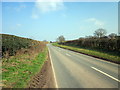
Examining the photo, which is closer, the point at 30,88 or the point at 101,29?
the point at 30,88

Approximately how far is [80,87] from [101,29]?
52370 mm

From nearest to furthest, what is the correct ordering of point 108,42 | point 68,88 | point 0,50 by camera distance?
point 68,88
point 0,50
point 108,42

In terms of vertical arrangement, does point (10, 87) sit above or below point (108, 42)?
below

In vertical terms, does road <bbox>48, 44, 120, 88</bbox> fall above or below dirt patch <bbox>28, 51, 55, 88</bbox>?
above

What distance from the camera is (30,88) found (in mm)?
4488

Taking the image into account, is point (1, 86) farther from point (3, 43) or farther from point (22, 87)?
point (3, 43)

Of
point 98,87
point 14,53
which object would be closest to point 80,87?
point 98,87

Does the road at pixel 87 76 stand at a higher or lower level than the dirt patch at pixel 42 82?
higher

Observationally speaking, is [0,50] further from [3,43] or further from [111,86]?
[111,86]

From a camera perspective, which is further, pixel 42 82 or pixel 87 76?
pixel 87 76

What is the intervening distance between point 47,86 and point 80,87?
5.99ft

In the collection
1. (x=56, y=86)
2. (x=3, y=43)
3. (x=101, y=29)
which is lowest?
(x=56, y=86)

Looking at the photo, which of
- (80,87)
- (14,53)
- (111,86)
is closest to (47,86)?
(80,87)

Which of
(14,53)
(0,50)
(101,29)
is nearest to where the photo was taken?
(0,50)
